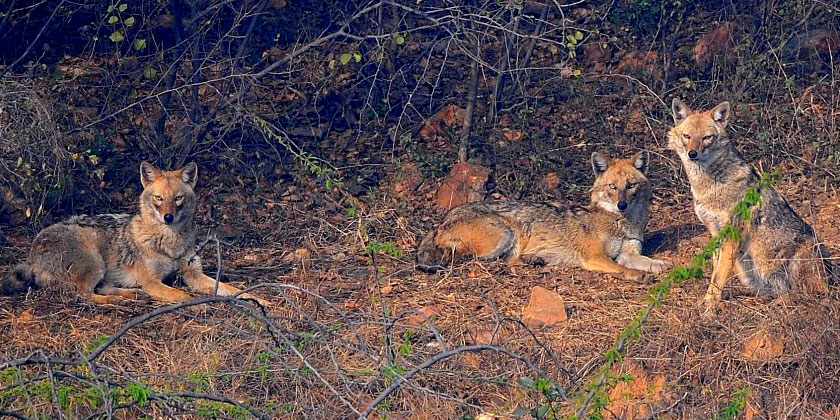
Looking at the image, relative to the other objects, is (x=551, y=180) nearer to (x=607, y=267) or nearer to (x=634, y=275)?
(x=607, y=267)

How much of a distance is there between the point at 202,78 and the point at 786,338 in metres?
7.37

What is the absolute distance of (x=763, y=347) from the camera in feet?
24.4

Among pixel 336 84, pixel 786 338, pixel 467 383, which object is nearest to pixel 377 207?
pixel 336 84

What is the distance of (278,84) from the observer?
13086mm

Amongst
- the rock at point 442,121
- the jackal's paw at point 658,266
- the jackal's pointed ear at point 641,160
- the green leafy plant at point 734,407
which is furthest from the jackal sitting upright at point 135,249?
the green leafy plant at point 734,407

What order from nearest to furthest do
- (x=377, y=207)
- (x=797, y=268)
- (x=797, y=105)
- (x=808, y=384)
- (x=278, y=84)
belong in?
(x=808, y=384)
(x=797, y=268)
(x=377, y=207)
(x=797, y=105)
(x=278, y=84)

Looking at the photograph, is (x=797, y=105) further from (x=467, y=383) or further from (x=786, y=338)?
(x=467, y=383)

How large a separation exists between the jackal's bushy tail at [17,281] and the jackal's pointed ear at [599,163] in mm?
5368

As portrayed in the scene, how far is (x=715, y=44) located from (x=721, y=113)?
13.8 ft

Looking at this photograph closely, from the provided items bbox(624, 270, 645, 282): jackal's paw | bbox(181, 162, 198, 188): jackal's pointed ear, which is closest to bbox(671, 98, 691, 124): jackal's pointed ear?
bbox(624, 270, 645, 282): jackal's paw

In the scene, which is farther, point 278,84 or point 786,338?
point 278,84

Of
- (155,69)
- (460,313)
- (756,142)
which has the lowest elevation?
(756,142)

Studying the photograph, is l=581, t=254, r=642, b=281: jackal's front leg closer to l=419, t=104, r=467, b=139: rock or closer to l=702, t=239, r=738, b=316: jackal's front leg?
l=702, t=239, r=738, b=316: jackal's front leg

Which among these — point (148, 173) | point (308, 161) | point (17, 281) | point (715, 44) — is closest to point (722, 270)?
point (308, 161)
